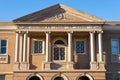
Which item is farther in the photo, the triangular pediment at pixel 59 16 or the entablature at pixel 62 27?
the triangular pediment at pixel 59 16

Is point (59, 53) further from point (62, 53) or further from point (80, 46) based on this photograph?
point (80, 46)

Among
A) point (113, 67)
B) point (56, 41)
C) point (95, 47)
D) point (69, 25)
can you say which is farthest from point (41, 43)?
point (113, 67)

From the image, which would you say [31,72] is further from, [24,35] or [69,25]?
[69,25]

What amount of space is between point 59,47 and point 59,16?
314 cm

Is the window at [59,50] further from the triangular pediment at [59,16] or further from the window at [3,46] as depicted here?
the window at [3,46]

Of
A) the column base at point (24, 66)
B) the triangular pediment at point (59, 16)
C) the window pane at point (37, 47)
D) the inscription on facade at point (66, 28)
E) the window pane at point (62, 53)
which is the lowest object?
the column base at point (24, 66)

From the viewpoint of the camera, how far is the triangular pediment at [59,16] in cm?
3081

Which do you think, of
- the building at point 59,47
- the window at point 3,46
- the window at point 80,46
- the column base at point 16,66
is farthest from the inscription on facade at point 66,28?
the column base at point 16,66

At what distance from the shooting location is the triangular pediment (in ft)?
101

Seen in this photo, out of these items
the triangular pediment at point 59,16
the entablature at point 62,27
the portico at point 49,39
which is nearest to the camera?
the portico at point 49,39

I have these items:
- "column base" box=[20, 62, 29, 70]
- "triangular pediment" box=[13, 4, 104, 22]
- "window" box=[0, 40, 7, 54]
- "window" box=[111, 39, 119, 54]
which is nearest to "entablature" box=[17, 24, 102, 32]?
"triangular pediment" box=[13, 4, 104, 22]

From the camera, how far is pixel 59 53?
31.7 m

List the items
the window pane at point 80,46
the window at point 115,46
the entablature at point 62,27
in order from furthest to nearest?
the window at point 115,46 → the window pane at point 80,46 → the entablature at point 62,27

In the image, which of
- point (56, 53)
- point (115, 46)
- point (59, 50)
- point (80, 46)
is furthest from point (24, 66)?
point (115, 46)
